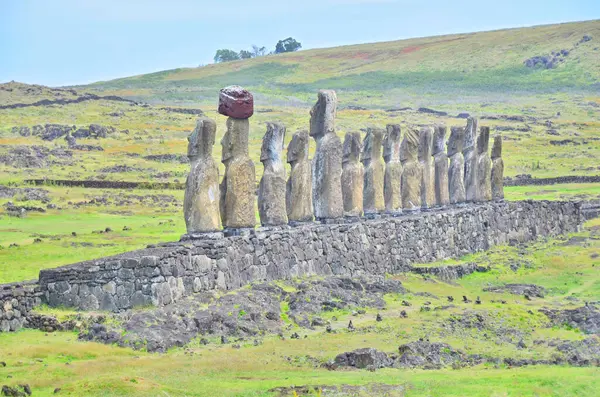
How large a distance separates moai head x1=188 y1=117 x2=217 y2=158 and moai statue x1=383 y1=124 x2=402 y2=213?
37.6 ft

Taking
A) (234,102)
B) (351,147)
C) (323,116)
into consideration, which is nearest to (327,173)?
(323,116)

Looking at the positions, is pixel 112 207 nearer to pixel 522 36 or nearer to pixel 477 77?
pixel 477 77

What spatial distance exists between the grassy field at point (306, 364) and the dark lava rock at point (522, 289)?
3824mm

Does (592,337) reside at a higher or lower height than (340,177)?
lower

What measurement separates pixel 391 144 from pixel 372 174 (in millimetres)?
2546

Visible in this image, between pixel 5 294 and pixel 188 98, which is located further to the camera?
pixel 188 98

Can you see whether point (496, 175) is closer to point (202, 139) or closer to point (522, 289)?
point (522, 289)

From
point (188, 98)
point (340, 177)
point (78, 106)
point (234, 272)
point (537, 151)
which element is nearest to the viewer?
point (234, 272)

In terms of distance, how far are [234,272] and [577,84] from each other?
368 feet

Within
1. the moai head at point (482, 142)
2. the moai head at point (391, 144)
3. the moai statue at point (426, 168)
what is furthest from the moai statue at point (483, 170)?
the moai head at point (391, 144)

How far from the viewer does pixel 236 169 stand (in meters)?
27.3

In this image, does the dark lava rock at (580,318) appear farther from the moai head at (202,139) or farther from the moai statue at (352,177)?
the moai head at (202,139)

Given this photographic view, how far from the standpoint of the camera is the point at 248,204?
1078 inches

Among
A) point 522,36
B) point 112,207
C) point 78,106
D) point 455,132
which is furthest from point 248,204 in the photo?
point 522,36
